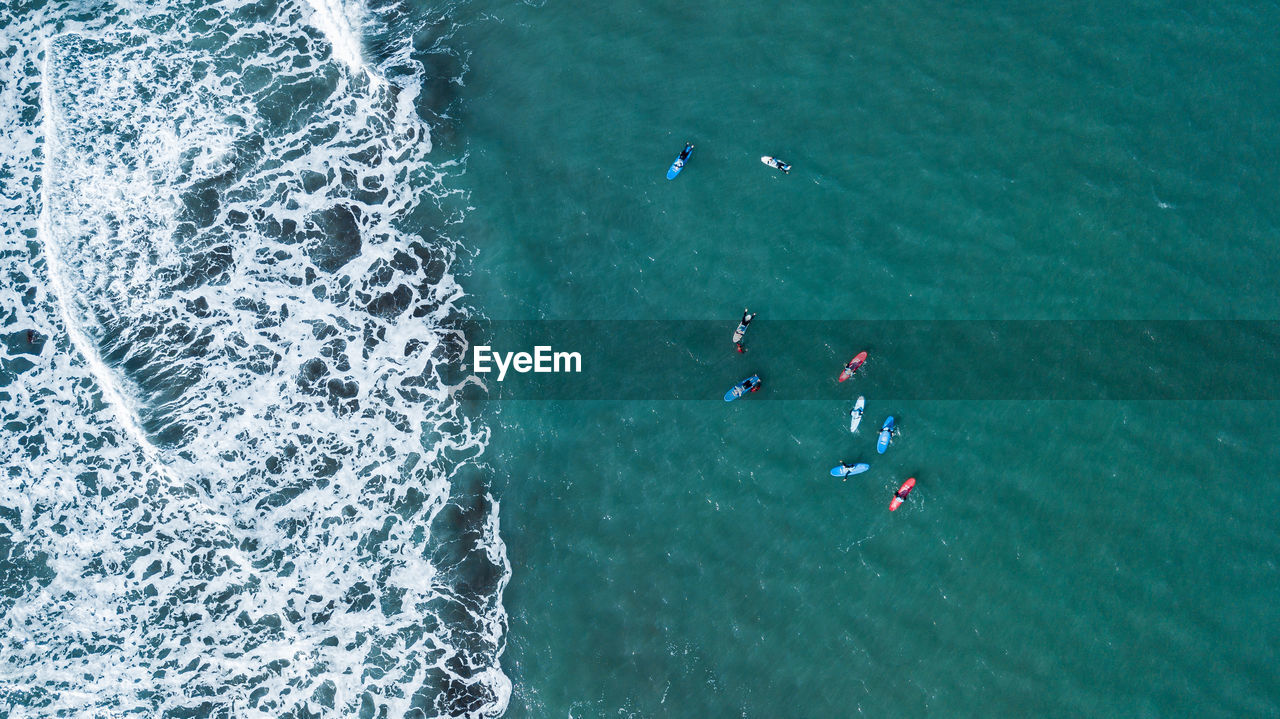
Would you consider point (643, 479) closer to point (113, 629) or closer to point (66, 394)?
point (113, 629)

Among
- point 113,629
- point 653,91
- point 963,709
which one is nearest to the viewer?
point 963,709

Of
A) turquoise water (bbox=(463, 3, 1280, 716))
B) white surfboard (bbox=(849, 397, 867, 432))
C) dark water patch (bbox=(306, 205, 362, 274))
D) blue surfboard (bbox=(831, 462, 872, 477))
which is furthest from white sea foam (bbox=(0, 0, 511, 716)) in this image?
white surfboard (bbox=(849, 397, 867, 432))

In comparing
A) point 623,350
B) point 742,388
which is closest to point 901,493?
point 742,388

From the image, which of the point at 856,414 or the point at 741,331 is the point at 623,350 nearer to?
the point at 741,331

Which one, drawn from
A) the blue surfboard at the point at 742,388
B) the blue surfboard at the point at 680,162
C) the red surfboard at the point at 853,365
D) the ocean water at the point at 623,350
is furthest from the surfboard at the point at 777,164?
the blue surfboard at the point at 742,388

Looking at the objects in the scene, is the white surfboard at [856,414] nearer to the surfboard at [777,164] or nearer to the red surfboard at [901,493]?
the red surfboard at [901,493]

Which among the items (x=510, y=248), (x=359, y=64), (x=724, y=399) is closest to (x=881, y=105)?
(x=724, y=399)

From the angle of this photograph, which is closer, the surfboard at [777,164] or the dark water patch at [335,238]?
the surfboard at [777,164]
